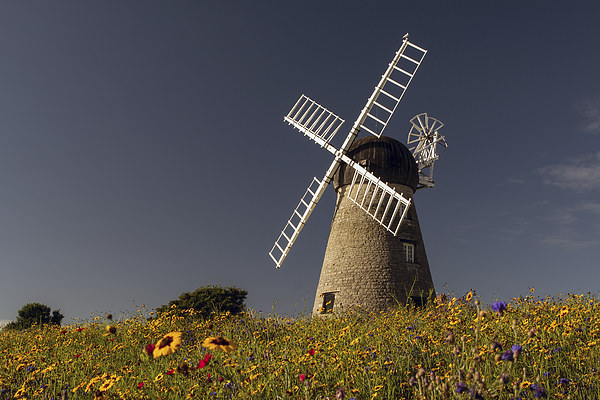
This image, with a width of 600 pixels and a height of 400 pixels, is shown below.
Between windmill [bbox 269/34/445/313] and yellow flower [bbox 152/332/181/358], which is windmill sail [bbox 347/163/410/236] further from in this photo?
yellow flower [bbox 152/332/181/358]

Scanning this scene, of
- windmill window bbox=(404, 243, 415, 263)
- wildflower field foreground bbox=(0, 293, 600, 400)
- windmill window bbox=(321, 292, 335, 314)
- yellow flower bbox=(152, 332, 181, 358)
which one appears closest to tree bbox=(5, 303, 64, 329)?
windmill window bbox=(321, 292, 335, 314)

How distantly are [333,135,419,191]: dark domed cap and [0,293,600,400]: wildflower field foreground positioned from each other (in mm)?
10479

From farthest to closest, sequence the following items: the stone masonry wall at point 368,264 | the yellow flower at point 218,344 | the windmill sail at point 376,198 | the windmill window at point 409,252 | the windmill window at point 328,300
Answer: the windmill window at point 409,252 → the windmill window at point 328,300 → the windmill sail at point 376,198 → the stone masonry wall at point 368,264 → the yellow flower at point 218,344

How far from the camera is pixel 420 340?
6500 mm

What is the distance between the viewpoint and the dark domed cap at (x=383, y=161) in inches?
754

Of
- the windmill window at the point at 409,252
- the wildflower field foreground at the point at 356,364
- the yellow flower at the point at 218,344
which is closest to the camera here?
the yellow flower at the point at 218,344

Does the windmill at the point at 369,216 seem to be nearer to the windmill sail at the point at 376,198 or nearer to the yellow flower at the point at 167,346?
the windmill sail at the point at 376,198

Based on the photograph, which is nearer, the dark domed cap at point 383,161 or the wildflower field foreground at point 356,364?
the wildflower field foreground at point 356,364

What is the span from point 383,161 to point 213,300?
9.00 m

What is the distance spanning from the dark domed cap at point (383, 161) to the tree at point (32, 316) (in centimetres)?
1588

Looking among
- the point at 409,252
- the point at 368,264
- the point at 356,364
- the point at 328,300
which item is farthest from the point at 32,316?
the point at 356,364

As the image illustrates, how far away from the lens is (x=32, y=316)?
22547mm

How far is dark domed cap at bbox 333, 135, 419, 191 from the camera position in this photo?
62.8 feet

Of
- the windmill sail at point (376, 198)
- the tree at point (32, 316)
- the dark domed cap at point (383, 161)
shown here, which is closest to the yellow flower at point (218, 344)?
the windmill sail at point (376, 198)
